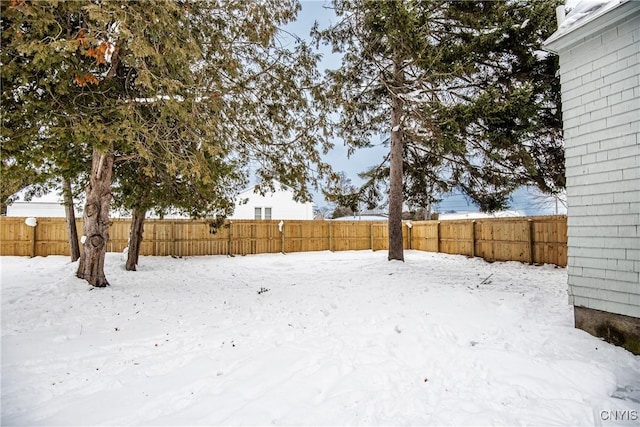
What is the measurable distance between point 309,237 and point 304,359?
12.4 meters

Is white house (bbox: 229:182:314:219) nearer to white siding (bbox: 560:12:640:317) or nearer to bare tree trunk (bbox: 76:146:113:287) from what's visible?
bare tree trunk (bbox: 76:146:113:287)

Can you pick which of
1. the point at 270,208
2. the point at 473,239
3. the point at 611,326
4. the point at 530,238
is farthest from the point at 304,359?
the point at 270,208

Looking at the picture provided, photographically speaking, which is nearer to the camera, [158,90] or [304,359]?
[304,359]

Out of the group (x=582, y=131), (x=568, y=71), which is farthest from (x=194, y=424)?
(x=568, y=71)

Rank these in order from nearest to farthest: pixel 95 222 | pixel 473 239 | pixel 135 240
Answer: pixel 95 222, pixel 135 240, pixel 473 239

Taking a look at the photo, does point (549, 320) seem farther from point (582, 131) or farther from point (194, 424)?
point (194, 424)

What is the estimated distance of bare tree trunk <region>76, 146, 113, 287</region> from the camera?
6.33 m

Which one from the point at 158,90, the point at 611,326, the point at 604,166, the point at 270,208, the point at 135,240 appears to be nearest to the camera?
the point at 611,326

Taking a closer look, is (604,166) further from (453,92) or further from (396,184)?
(396,184)

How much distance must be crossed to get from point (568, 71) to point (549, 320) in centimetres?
358

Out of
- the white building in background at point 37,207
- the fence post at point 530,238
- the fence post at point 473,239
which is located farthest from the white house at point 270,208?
the fence post at point 530,238

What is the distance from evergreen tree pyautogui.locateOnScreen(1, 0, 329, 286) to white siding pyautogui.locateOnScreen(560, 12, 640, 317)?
396 cm

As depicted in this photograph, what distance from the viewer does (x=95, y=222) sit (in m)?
6.36

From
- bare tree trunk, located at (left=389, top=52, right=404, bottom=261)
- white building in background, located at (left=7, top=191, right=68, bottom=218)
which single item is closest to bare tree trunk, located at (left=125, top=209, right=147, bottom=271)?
bare tree trunk, located at (left=389, top=52, right=404, bottom=261)
